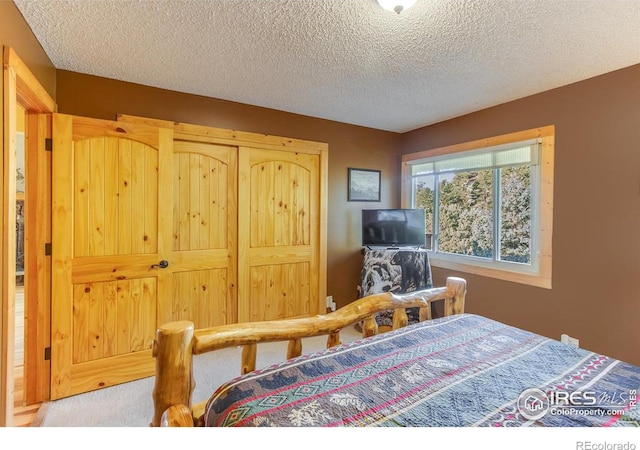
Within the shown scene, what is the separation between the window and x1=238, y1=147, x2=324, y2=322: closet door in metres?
1.48

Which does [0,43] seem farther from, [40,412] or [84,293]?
[40,412]

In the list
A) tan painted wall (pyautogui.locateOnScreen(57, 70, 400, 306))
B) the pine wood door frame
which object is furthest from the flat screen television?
the pine wood door frame

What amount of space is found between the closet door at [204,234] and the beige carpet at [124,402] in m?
0.49

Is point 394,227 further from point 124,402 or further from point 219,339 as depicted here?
point 124,402

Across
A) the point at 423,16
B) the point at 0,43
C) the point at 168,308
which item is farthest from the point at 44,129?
the point at 423,16

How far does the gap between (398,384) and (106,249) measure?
2.36 metres

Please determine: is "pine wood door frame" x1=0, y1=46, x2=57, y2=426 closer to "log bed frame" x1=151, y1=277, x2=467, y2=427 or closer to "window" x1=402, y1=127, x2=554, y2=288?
"log bed frame" x1=151, y1=277, x2=467, y2=427

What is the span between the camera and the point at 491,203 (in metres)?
3.26

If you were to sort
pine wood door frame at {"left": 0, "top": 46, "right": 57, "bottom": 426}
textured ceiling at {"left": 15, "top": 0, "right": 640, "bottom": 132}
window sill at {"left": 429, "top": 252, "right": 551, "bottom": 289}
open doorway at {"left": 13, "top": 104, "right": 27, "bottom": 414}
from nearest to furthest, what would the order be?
1. pine wood door frame at {"left": 0, "top": 46, "right": 57, "bottom": 426}
2. textured ceiling at {"left": 15, "top": 0, "right": 640, "bottom": 132}
3. open doorway at {"left": 13, "top": 104, "right": 27, "bottom": 414}
4. window sill at {"left": 429, "top": 252, "right": 551, "bottom": 289}

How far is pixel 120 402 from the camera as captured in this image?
2225 millimetres

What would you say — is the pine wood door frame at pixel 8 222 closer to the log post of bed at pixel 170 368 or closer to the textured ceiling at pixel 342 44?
the textured ceiling at pixel 342 44

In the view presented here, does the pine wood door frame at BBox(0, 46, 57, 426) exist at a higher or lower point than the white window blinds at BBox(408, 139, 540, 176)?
lower

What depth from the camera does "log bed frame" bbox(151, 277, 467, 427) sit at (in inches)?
41.7

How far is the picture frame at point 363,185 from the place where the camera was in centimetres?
→ 389
